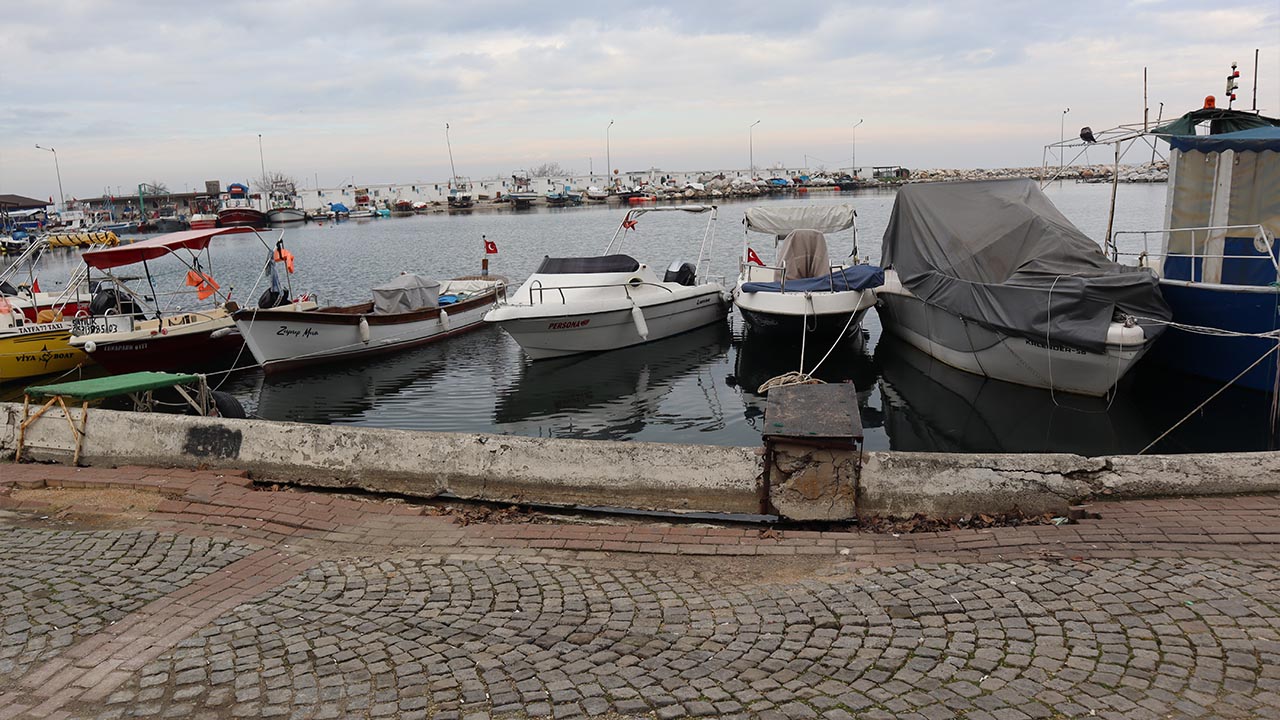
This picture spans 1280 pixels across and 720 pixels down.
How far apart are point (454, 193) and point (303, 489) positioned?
161 meters

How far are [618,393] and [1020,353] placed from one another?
24.0 feet

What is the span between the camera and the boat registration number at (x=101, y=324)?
18.7 meters

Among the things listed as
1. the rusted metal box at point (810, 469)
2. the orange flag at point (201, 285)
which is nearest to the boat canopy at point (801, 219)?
the orange flag at point (201, 285)

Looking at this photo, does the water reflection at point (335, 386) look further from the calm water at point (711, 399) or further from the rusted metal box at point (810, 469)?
the rusted metal box at point (810, 469)

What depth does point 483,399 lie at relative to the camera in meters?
17.2

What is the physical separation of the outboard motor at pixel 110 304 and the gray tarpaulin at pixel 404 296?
17.5 ft

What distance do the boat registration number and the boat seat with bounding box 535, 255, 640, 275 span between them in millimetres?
8953

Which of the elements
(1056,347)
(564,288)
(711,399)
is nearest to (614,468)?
(711,399)

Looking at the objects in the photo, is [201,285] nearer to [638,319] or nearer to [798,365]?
[638,319]

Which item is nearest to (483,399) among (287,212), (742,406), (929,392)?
(742,406)

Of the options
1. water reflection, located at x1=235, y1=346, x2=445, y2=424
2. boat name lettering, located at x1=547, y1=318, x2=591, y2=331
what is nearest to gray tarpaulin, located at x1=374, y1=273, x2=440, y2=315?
water reflection, located at x1=235, y1=346, x2=445, y2=424

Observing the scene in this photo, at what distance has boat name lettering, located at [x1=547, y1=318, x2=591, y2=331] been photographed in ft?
62.1

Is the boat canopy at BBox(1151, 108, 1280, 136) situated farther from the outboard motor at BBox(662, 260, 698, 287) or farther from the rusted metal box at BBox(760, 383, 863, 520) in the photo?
the rusted metal box at BBox(760, 383, 863, 520)

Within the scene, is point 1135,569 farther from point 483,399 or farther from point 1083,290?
point 483,399
